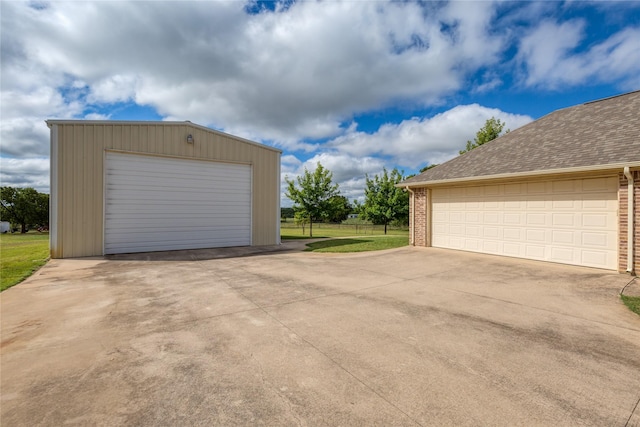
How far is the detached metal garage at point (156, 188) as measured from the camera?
9172mm

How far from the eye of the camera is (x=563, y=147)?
28.6ft

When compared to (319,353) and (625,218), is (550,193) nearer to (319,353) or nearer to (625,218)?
(625,218)

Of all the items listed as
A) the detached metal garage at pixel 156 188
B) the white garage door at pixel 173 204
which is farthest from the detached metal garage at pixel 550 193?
the white garage door at pixel 173 204

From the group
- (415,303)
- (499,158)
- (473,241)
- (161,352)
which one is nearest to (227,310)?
(161,352)

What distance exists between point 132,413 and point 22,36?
1036cm

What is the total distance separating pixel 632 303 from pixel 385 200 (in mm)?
21136

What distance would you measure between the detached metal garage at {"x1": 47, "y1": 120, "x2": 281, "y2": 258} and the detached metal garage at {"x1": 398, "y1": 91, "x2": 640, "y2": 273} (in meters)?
6.89

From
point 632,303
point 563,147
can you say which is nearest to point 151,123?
point 632,303

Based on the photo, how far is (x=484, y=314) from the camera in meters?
4.26

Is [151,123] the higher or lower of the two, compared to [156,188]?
higher

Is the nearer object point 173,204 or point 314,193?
point 173,204

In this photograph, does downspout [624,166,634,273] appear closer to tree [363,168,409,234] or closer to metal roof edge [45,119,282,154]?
metal roof edge [45,119,282,154]

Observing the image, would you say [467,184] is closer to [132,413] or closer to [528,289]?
[528,289]

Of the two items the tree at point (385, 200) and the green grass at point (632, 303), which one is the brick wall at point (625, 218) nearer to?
the green grass at point (632, 303)
